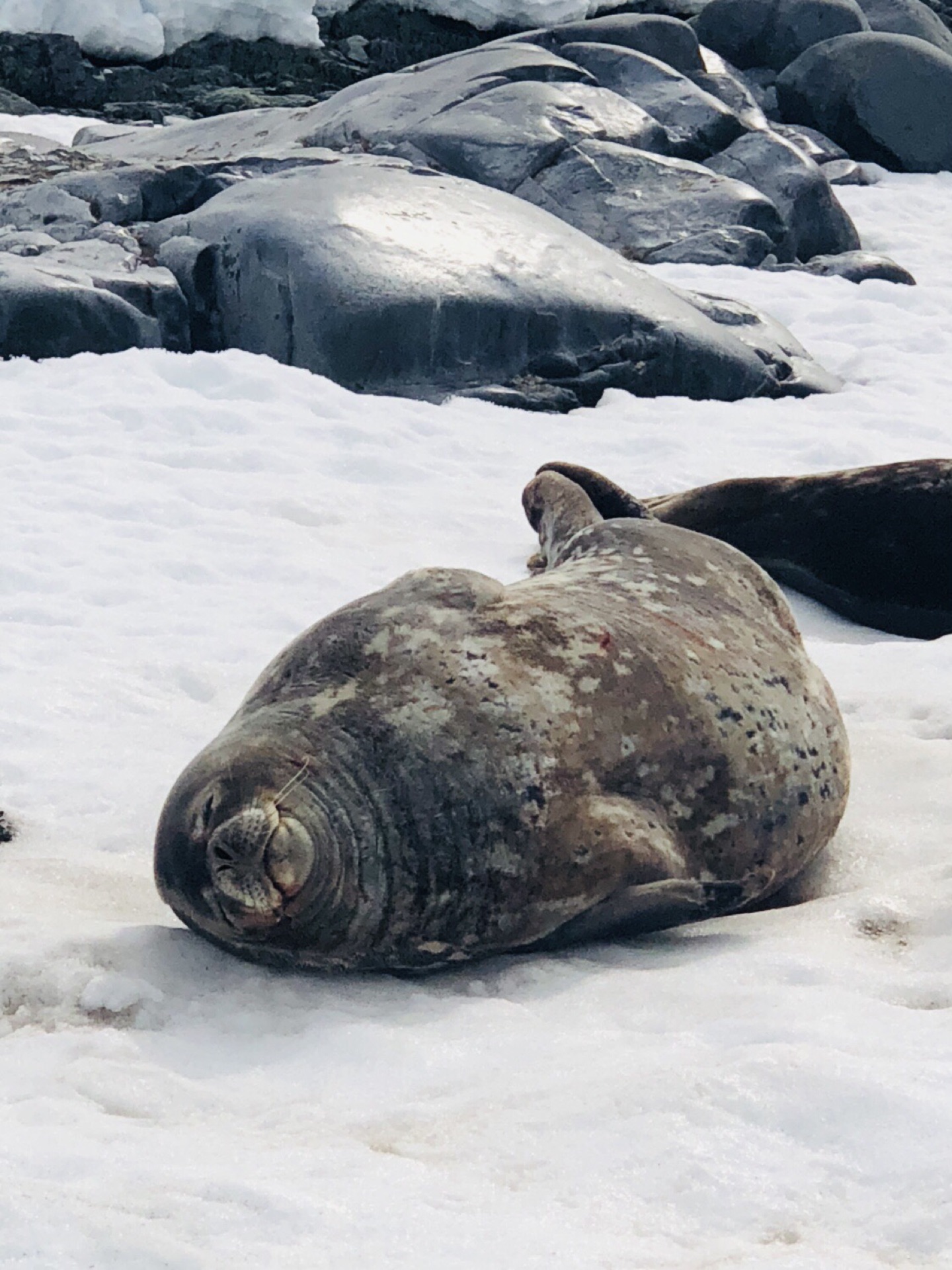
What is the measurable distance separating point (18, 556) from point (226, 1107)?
2876mm

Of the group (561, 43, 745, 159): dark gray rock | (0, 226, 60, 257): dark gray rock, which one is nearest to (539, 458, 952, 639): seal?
(0, 226, 60, 257): dark gray rock

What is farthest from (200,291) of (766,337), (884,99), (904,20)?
(904,20)

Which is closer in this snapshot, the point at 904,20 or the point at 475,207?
the point at 475,207

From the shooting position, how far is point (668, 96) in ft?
39.7

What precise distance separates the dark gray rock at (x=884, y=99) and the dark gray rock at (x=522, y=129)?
3479 millimetres

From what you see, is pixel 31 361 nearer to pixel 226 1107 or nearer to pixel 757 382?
pixel 757 382

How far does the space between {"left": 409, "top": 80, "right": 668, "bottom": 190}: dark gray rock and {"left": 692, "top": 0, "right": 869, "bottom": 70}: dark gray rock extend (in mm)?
5149

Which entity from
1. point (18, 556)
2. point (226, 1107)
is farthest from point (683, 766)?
point (18, 556)

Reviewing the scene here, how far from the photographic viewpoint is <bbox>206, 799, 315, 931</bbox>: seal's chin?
7.52 ft

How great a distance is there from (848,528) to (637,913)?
275 centimetres

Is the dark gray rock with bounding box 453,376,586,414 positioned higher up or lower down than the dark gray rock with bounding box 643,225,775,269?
lower down

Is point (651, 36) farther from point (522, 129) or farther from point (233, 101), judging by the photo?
point (233, 101)

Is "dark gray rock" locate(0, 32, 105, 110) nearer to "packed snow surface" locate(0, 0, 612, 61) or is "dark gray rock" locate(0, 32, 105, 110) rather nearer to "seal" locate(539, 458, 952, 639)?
"packed snow surface" locate(0, 0, 612, 61)

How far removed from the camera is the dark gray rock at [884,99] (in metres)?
13.8
